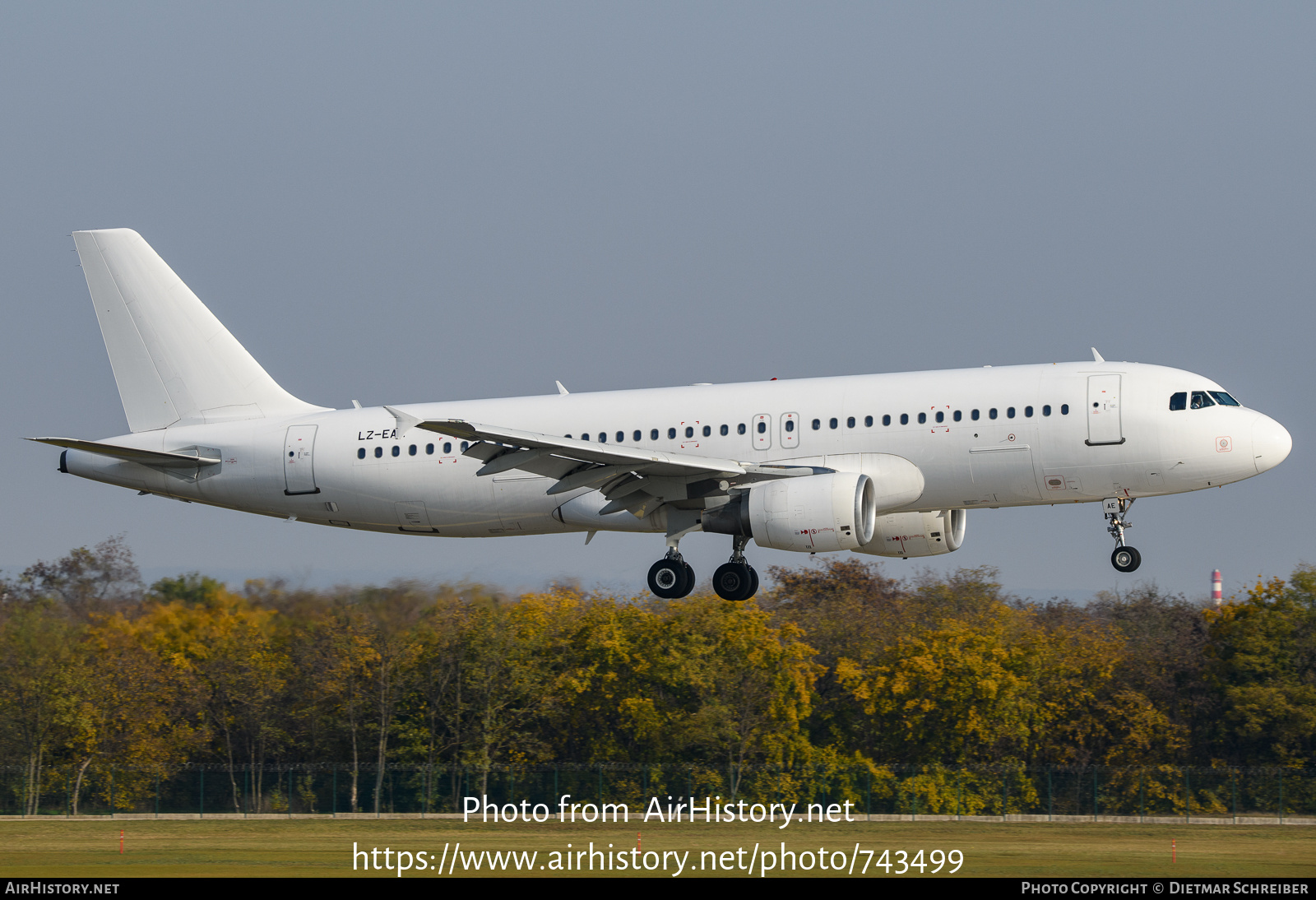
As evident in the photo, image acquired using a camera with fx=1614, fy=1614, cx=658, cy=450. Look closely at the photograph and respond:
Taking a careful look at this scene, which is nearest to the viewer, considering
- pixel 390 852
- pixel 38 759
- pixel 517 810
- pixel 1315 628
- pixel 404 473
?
pixel 404 473

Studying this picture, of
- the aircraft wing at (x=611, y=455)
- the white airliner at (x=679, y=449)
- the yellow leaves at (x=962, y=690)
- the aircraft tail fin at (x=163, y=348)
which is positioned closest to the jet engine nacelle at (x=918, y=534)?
the white airliner at (x=679, y=449)

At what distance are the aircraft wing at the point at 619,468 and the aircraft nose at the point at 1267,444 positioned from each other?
30.2 ft

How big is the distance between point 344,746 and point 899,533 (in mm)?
36285

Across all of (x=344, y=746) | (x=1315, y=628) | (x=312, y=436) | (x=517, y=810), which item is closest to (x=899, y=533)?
(x=312, y=436)

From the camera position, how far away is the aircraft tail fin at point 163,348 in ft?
137

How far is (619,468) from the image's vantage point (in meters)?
35.5

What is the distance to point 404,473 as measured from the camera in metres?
39.1

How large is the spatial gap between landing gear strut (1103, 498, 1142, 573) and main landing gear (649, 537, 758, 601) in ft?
26.9

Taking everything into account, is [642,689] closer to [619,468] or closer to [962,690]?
[962,690]

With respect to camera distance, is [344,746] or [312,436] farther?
[344,746]

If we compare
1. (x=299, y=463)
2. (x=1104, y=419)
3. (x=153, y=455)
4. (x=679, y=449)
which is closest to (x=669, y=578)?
(x=679, y=449)

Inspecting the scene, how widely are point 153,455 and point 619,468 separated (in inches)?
489

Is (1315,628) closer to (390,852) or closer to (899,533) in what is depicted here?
(899,533)

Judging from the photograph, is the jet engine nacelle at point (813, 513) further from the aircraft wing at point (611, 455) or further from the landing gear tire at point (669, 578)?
the landing gear tire at point (669, 578)
